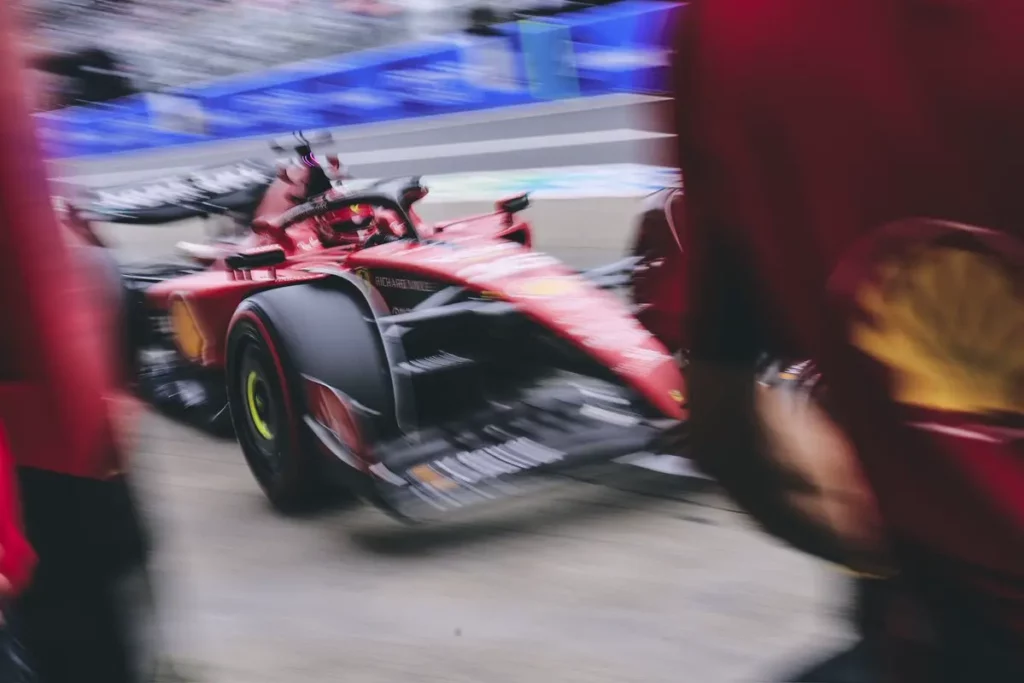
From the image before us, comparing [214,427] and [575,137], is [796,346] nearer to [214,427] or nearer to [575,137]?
[214,427]

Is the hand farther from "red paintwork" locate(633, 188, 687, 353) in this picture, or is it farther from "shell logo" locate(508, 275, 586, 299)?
"red paintwork" locate(633, 188, 687, 353)

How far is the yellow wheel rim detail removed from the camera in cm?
391

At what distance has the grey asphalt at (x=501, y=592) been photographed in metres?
2.59

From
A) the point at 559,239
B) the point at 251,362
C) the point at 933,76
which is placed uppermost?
the point at 933,76

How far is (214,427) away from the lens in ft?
15.1

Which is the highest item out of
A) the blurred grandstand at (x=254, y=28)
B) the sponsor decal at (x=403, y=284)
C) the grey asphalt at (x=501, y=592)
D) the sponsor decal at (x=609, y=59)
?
the blurred grandstand at (x=254, y=28)

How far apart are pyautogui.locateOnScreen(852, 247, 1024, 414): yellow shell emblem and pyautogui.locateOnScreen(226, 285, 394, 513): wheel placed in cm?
253

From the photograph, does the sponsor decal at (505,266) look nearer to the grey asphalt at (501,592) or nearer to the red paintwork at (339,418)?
the red paintwork at (339,418)

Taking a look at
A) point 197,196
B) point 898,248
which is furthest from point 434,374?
point 197,196

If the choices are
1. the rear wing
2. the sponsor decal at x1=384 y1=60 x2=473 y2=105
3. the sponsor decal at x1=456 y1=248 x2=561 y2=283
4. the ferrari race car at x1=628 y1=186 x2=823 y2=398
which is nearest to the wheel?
the sponsor decal at x1=456 y1=248 x2=561 y2=283

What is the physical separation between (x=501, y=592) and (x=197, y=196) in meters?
3.47

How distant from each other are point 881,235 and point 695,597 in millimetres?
2093

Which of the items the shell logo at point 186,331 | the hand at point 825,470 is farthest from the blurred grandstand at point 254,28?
the hand at point 825,470

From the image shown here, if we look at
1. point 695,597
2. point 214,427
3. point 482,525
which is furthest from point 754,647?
point 214,427
